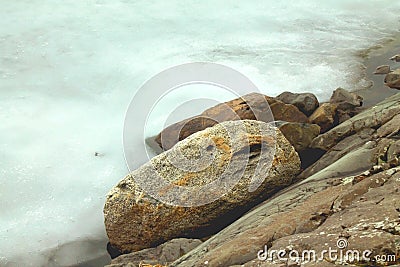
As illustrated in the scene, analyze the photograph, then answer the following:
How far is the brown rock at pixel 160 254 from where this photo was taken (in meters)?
4.50

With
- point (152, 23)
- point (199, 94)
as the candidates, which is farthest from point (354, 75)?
point (152, 23)

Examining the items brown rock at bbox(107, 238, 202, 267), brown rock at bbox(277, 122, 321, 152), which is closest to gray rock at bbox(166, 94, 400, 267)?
brown rock at bbox(107, 238, 202, 267)

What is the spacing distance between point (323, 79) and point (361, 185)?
517 centimetres

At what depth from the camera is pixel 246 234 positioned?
3764mm

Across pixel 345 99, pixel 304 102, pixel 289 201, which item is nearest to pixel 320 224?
pixel 289 201

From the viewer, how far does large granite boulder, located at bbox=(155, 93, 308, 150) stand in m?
6.75

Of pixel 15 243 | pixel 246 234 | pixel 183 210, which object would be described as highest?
pixel 246 234

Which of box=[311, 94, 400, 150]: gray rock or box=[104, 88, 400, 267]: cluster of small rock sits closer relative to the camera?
box=[104, 88, 400, 267]: cluster of small rock

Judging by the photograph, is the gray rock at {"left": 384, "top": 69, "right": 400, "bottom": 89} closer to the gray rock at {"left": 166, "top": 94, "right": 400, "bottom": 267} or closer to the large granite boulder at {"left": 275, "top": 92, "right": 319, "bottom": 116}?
the large granite boulder at {"left": 275, "top": 92, "right": 319, "bottom": 116}

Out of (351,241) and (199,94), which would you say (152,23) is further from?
(351,241)

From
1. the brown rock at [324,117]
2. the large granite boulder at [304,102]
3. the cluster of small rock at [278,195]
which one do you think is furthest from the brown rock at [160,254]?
the large granite boulder at [304,102]

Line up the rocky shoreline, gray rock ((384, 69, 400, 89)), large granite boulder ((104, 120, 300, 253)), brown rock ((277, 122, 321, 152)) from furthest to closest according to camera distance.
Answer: gray rock ((384, 69, 400, 89))
brown rock ((277, 122, 321, 152))
large granite boulder ((104, 120, 300, 253))
the rocky shoreline

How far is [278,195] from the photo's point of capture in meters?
4.77

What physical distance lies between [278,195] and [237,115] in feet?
7.08
